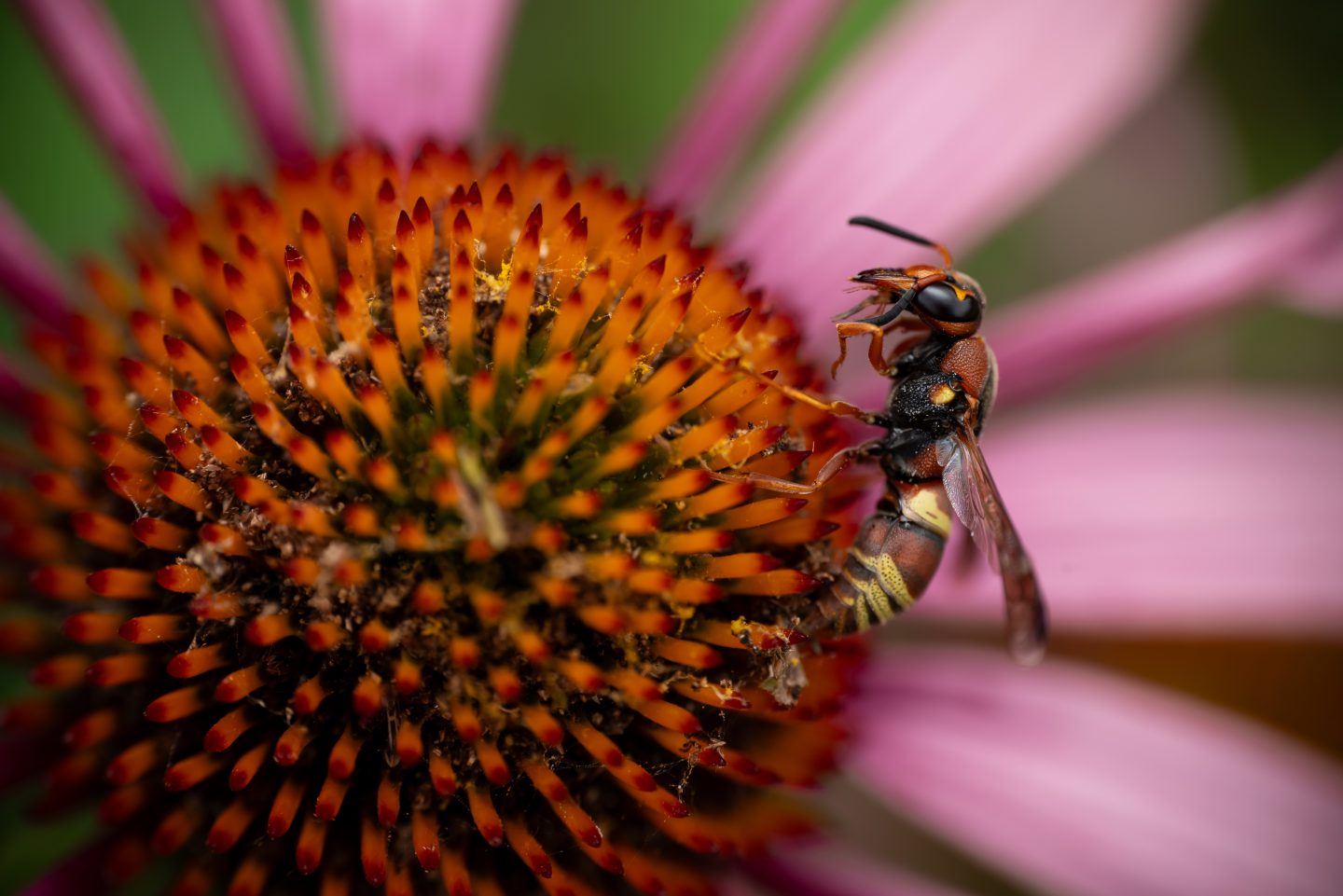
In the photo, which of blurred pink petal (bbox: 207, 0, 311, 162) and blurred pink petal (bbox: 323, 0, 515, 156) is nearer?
blurred pink petal (bbox: 207, 0, 311, 162)

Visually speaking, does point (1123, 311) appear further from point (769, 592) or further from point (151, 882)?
point (151, 882)

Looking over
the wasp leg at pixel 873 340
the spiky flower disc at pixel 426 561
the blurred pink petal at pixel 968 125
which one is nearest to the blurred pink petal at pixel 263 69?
the spiky flower disc at pixel 426 561

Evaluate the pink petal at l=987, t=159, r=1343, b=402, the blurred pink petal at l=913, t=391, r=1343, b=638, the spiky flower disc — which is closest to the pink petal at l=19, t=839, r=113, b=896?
the spiky flower disc

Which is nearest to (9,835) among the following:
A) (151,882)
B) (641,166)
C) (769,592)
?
(151,882)

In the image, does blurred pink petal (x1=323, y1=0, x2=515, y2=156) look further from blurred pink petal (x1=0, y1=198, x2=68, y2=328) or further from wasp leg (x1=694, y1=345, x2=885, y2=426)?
wasp leg (x1=694, y1=345, x2=885, y2=426)

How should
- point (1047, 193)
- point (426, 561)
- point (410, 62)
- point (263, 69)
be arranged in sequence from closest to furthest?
point (426, 561)
point (263, 69)
point (410, 62)
point (1047, 193)

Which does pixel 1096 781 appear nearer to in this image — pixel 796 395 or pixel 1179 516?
pixel 1179 516

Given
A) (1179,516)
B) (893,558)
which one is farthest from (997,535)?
(1179,516)
